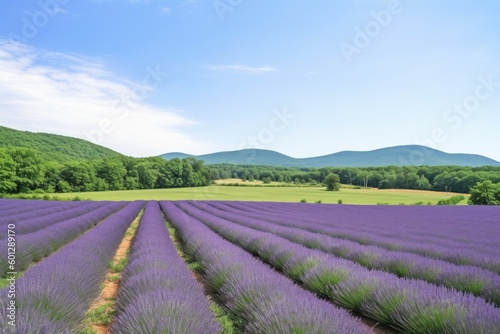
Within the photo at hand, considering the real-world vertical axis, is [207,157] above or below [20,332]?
above

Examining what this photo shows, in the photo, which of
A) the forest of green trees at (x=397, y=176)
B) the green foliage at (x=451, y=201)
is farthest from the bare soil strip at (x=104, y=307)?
the forest of green trees at (x=397, y=176)

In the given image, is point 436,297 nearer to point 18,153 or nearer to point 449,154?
point 18,153

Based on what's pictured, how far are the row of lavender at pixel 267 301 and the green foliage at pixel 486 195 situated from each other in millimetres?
41438

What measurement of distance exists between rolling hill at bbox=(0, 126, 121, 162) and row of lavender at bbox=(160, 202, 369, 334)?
71.1 metres

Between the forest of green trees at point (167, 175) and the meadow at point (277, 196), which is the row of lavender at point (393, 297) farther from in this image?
the forest of green trees at point (167, 175)

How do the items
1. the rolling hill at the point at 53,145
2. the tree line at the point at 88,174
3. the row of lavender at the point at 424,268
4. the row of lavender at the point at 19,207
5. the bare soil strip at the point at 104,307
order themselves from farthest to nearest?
the rolling hill at the point at 53,145, the tree line at the point at 88,174, the row of lavender at the point at 19,207, the row of lavender at the point at 424,268, the bare soil strip at the point at 104,307

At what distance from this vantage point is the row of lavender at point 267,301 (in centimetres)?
254

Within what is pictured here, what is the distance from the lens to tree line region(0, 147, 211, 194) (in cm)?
4566

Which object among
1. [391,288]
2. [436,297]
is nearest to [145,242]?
[391,288]

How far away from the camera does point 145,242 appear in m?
7.10

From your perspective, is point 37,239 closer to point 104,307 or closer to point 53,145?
point 104,307

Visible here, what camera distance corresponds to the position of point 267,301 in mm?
3219

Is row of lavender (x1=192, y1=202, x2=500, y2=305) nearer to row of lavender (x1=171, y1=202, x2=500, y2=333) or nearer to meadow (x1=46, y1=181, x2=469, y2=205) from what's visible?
row of lavender (x1=171, y1=202, x2=500, y2=333)

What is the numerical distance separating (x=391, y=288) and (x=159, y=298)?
2.40 m
